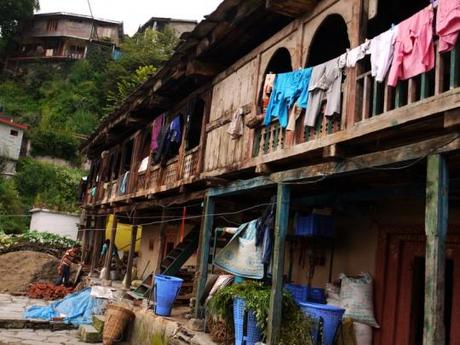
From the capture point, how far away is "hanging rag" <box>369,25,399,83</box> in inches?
213

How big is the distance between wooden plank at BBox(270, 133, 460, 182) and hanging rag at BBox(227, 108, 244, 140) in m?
1.73

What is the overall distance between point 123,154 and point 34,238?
1515 centimetres

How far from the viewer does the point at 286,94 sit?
7.34 meters

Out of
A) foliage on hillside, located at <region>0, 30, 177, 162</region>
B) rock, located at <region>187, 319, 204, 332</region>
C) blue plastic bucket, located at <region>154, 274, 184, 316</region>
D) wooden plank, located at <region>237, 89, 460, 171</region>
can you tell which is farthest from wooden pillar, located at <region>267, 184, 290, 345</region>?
foliage on hillside, located at <region>0, 30, 177, 162</region>

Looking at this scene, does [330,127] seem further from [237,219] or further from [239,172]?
[237,219]

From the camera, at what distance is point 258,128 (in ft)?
27.5

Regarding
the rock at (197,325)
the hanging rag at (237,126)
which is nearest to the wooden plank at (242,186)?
the hanging rag at (237,126)

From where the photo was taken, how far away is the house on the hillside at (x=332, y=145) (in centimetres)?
495

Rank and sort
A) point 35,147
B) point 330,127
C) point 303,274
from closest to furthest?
point 330,127, point 303,274, point 35,147

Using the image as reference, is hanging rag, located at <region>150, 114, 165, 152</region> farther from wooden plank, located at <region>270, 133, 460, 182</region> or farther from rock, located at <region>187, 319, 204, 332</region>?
wooden plank, located at <region>270, 133, 460, 182</region>

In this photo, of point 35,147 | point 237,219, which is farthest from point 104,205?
point 35,147

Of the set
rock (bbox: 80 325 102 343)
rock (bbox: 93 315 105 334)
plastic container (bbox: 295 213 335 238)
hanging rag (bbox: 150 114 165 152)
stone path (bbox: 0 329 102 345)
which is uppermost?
hanging rag (bbox: 150 114 165 152)

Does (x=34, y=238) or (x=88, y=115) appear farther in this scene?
(x=88, y=115)

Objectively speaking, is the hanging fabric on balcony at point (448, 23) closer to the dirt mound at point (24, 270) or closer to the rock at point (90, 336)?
the rock at point (90, 336)
